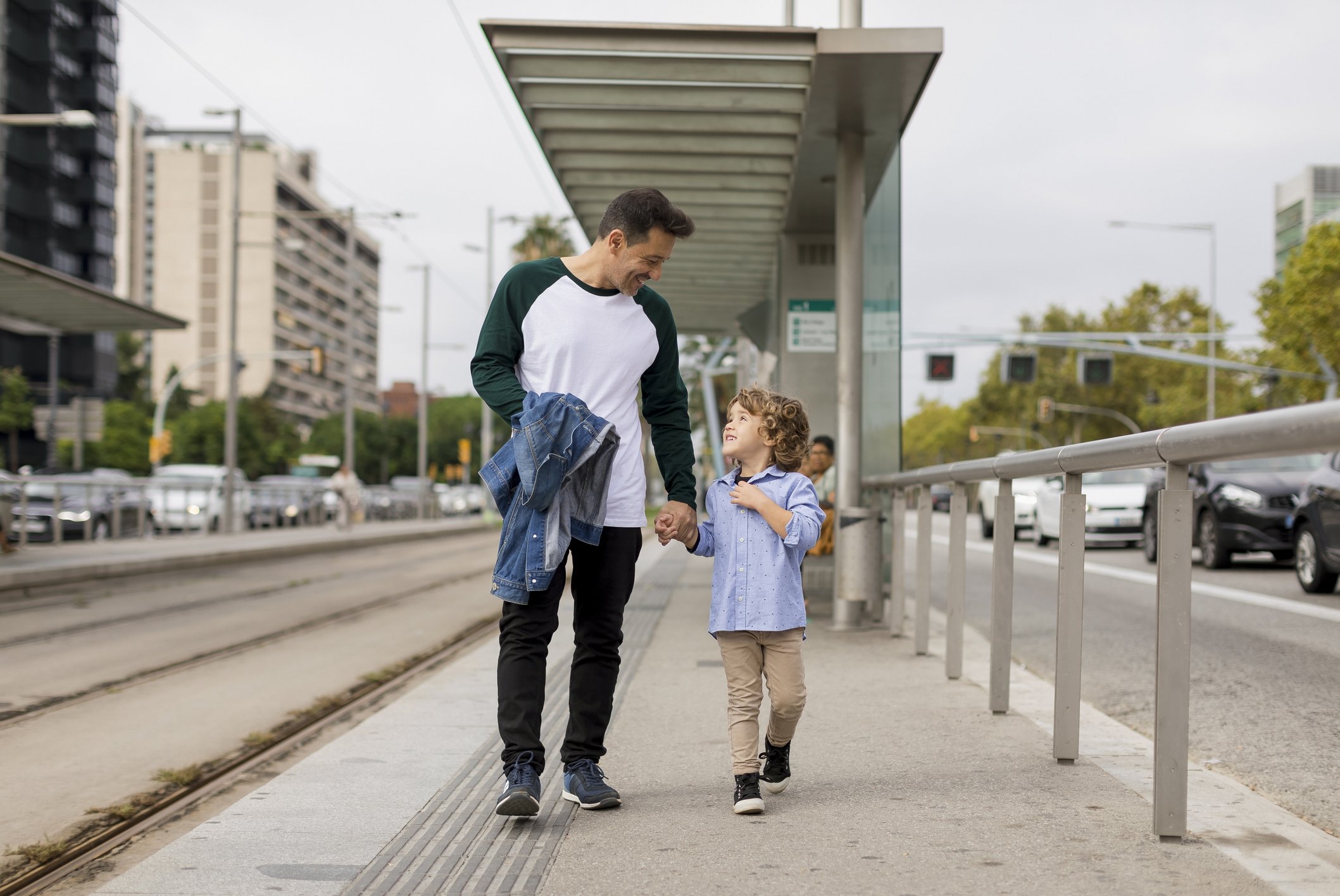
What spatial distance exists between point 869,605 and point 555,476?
20.7 ft

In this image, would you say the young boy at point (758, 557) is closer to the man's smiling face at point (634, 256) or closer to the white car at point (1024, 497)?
the man's smiling face at point (634, 256)

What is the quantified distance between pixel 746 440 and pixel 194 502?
85.8 feet

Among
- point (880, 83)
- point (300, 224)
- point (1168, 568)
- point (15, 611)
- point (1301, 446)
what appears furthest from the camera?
point (300, 224)

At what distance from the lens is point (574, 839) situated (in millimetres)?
3746

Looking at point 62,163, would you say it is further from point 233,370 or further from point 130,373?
point 233,370

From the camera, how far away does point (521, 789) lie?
12.7 feet

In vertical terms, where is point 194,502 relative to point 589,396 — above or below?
below

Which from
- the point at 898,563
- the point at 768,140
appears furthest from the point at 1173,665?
the point at 768,140

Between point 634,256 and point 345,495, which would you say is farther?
point 345,495

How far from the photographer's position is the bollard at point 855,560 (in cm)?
945

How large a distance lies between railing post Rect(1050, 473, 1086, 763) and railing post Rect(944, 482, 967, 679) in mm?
1959

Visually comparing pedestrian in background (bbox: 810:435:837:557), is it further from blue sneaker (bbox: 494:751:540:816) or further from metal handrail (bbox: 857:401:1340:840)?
blue sneaker (bbox: 494:751:540:816)

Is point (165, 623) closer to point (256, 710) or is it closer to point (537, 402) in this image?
point (256, 710)

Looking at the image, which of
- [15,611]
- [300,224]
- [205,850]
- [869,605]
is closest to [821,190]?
[869,605]
